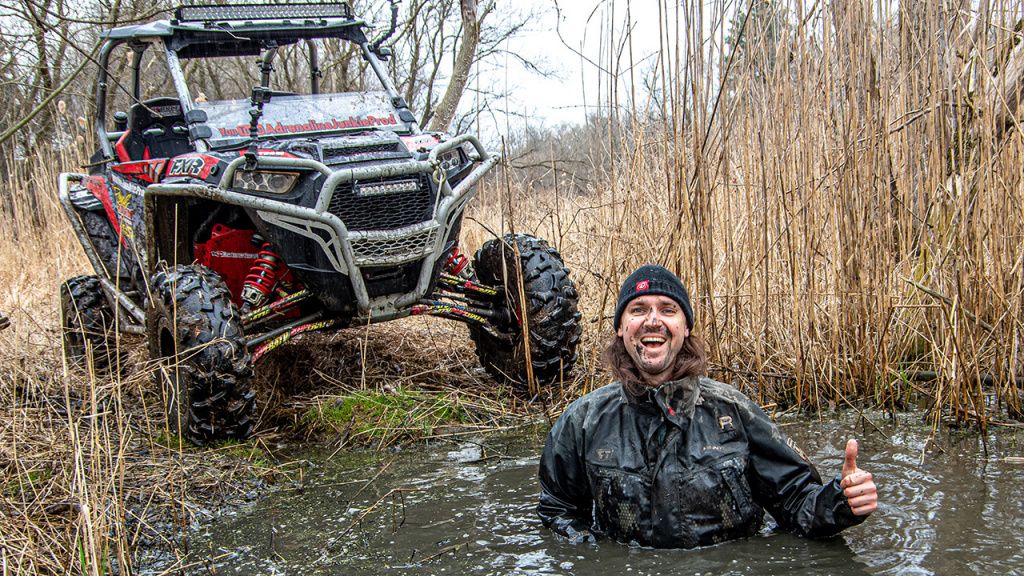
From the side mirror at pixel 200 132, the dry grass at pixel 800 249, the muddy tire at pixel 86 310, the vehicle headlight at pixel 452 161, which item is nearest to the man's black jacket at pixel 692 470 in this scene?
the dry grass at pixel 800 249

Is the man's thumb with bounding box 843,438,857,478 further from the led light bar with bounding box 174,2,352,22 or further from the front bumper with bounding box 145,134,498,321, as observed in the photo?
the led light bar with bounding box 174,2,352,22

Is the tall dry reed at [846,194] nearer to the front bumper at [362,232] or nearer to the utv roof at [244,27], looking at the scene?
the front bumper at [362,232]

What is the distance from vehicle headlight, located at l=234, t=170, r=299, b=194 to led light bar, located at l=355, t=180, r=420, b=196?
0.31 meters

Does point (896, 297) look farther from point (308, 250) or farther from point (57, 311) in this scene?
point (57, 311)

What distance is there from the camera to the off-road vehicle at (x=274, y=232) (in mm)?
4215

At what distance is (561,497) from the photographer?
3180mm

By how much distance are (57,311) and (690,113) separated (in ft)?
17.1

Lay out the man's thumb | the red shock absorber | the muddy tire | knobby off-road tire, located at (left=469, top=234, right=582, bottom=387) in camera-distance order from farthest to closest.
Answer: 1. the muddy tire
2. knobby off-road tire, located at (left=469, top=234, right=582, bottom=387)
3. the red shock absorber
4. the man's thumb

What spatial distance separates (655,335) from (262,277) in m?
2.35

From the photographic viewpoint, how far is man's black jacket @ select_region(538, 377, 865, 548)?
113 inches

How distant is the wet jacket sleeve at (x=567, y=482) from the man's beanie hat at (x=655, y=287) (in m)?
0.43

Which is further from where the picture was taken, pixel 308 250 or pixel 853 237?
pixel 308 250

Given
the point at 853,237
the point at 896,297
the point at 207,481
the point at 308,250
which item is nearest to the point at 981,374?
the point at 896,297

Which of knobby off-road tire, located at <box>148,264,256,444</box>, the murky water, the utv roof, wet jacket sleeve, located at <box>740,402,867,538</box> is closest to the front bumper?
knobby off-road tire, located at <box>148,264,256,444</box>
